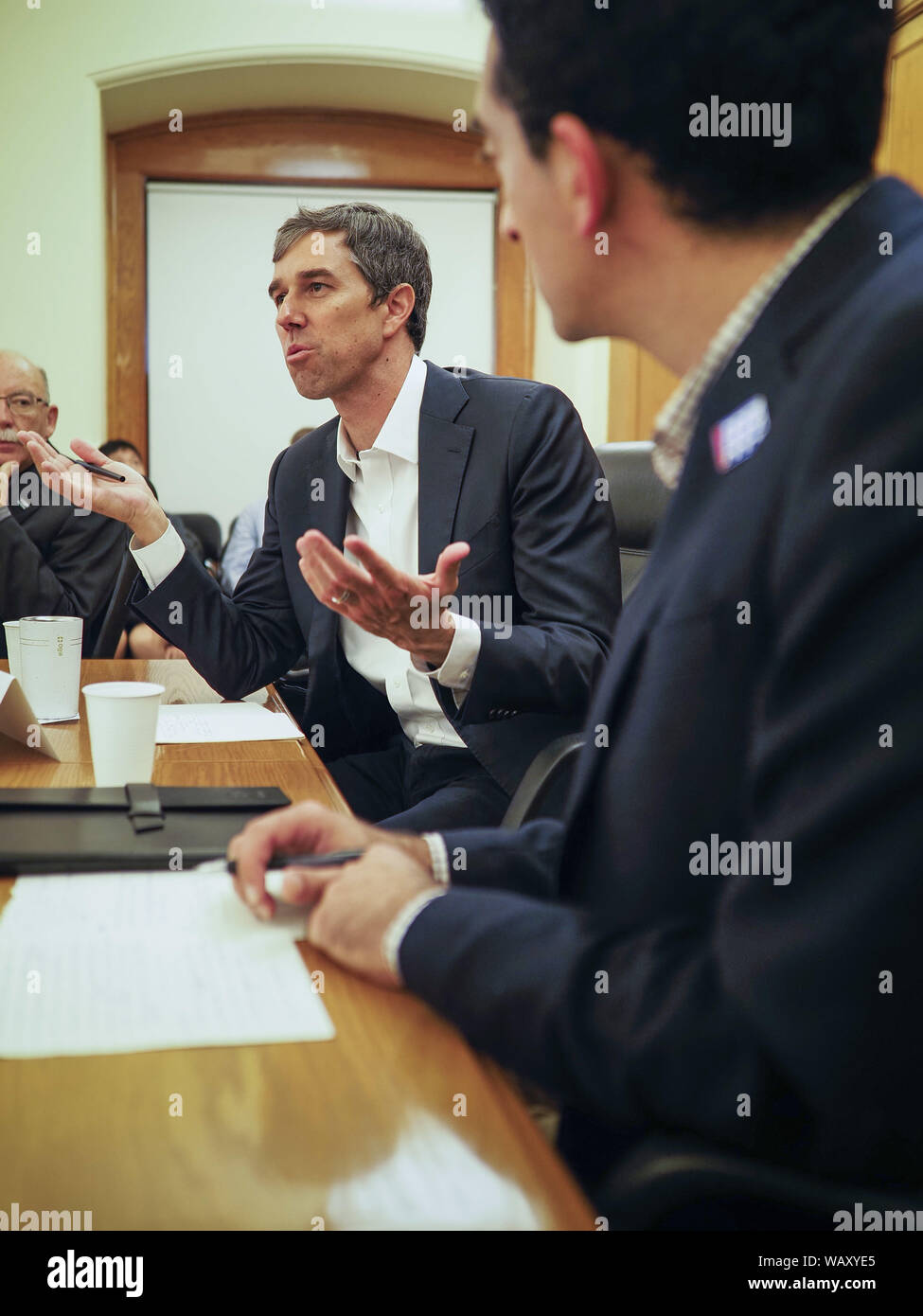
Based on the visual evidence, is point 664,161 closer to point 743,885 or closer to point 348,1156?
point 743,885

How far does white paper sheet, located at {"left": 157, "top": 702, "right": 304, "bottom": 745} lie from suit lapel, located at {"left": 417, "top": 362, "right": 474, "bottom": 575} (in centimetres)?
34

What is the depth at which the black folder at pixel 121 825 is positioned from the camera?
2.81 feet

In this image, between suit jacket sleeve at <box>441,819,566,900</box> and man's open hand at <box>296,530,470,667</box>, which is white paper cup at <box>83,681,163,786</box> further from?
suit jacket sleeve at <box>441,819,566,900</box>

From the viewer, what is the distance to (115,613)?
2352 mm

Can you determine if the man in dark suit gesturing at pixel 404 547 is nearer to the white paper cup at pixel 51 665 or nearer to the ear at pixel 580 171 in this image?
the white paper cup at pixel 51 665

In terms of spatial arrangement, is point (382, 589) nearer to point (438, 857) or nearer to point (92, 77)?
point (438, 857)

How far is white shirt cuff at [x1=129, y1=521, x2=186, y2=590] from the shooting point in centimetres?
160

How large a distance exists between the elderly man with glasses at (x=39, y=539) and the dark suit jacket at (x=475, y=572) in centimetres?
66

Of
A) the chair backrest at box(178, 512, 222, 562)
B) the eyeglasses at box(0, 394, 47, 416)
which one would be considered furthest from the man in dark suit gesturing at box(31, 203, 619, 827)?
the chair backrest at box(178, 512, 222, 562)

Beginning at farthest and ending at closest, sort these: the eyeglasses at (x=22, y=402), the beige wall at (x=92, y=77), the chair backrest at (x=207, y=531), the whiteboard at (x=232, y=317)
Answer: the whiteboard at (x=232, y=317) < the chair backrest at (x=207, y=531) < the beige wall at (x=92, y=77) < the eyeglasses at (x=22, y=402)

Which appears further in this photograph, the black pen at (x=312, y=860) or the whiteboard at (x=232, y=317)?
the whiteboard at (x=232, y=317)

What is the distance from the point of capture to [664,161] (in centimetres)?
64

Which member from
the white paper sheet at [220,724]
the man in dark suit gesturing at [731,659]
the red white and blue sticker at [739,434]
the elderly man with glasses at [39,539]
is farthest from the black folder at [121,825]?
the elderly man with glasses at [39,539]
